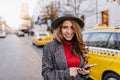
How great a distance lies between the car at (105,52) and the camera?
6613 millimetres

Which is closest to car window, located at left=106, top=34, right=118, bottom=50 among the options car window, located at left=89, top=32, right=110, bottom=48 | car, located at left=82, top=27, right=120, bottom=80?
car, located at left=82, top=27, right=120, bottom=80

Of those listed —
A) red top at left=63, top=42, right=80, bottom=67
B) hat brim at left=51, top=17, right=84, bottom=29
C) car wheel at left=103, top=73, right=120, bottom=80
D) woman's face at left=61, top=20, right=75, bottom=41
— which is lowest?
car wheel at left=103, top=73, right=120, bottom=80

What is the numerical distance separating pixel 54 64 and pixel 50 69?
7 centimetres

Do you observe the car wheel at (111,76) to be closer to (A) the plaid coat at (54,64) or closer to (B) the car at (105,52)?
(B) the car at (105,52)

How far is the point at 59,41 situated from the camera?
3.10 m

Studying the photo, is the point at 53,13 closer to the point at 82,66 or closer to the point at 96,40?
the point at 96,40

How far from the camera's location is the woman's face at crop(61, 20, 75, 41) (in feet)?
10.2

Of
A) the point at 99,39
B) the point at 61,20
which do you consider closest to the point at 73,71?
the point at 61,20

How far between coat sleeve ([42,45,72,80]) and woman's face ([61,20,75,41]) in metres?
0.19

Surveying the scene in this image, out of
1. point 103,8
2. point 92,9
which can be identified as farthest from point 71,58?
point 92,9

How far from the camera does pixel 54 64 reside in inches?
120

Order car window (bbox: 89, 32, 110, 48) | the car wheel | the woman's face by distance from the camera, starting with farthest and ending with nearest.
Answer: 1. car window (bbox: 89, 32, 110, 48)
2. the car wheel
3. the woman's face

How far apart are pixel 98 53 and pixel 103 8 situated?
67.0 feet

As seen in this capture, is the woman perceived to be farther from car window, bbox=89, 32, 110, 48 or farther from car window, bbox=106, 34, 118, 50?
car window, bbox=89, 32, 110, 48
